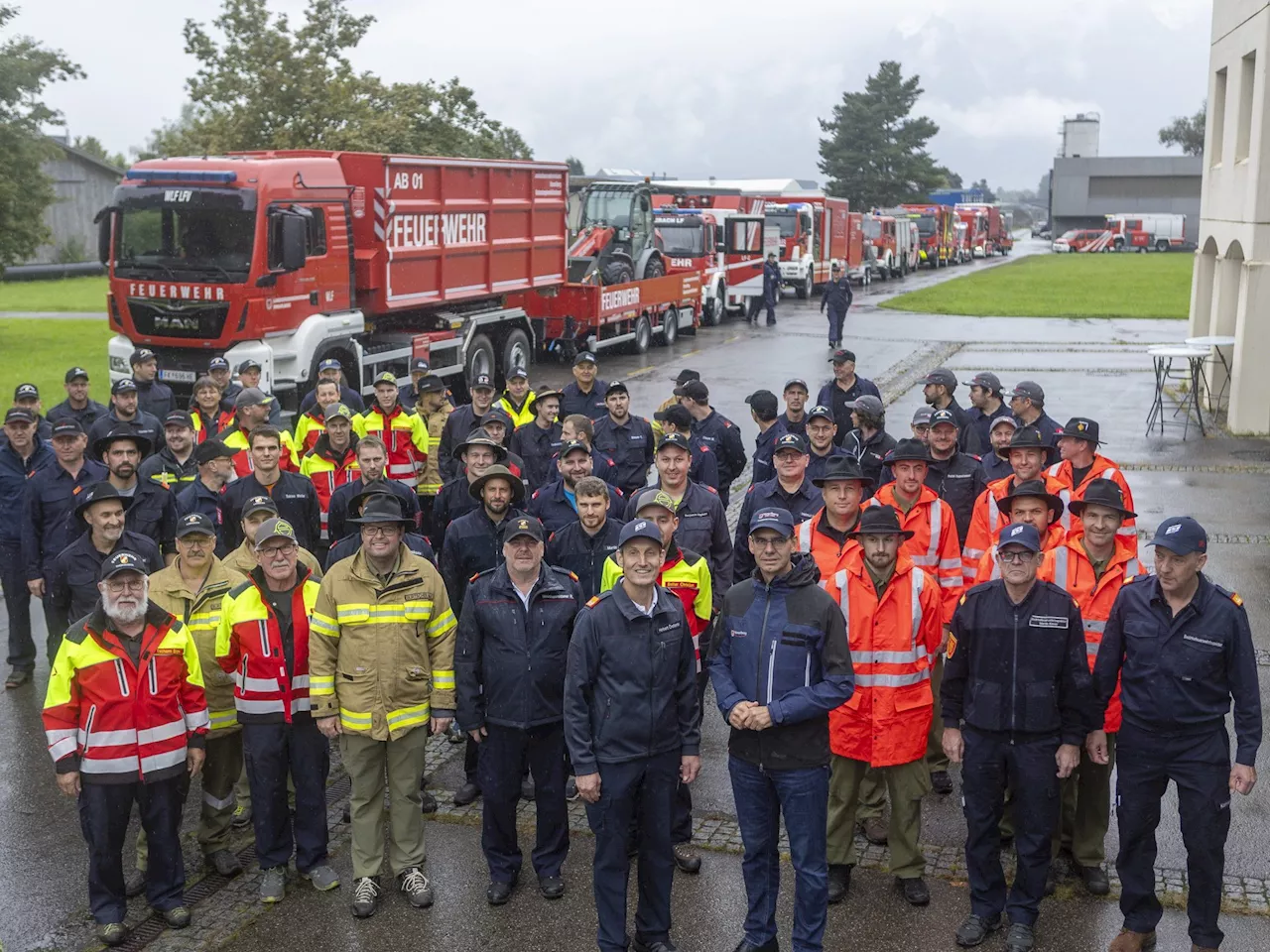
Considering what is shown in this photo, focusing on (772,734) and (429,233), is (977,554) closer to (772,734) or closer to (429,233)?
(772,734)

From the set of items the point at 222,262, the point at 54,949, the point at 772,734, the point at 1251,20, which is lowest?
the point at 54,949

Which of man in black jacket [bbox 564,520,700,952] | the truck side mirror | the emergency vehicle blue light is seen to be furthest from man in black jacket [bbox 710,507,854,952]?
the emergency vehicle blue light

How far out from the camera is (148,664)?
589cm

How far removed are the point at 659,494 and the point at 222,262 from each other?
10.5m

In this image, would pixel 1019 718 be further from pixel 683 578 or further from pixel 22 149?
pixel 22 149

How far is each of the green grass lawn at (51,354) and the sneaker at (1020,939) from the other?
17517 millimetres

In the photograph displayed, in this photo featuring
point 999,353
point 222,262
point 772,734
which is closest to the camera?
point 772,734

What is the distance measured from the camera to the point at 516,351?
21438 millimetres

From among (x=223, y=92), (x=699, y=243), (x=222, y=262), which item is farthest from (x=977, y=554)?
(x=223, y=92)

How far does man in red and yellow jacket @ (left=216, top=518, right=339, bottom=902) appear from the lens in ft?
20.4

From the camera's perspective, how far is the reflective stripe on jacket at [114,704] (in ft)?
19.0

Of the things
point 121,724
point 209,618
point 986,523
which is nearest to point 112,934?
point 121,724

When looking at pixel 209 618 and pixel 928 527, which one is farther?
pixel 928 527

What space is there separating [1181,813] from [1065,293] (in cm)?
4447
